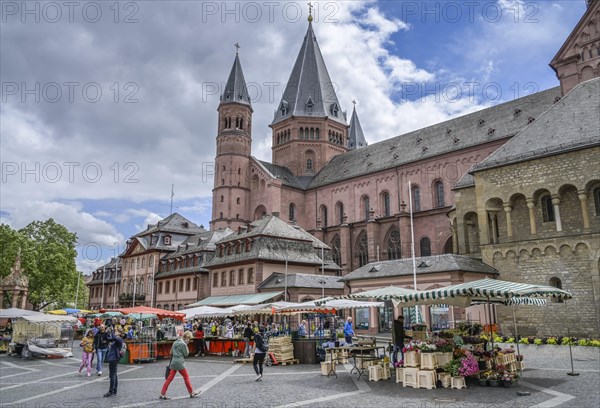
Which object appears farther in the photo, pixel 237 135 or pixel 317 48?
pixel 317 48

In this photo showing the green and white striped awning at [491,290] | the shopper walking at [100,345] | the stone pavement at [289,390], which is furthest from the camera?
the shopper walking at [100,345]

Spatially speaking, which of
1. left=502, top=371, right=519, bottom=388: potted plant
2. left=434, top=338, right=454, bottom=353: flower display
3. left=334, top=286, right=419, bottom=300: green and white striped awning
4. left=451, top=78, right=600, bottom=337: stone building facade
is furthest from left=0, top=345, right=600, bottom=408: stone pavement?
left=451, top=78, right=600, bottom=337: stone building facade

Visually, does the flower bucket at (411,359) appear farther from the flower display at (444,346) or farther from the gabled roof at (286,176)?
the gabled roof at (286,176)

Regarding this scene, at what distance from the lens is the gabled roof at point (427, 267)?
2967 cm

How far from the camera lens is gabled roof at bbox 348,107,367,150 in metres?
99.2

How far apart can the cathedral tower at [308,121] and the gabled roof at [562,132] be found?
42.7 meters

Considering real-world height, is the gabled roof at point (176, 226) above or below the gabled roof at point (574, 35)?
below

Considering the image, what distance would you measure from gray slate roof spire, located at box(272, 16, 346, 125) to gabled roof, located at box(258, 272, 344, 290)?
35606 millimetres

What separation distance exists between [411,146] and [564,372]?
41.8 metres

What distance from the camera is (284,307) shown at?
2503 centimetres

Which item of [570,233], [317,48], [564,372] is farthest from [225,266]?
[317,48]

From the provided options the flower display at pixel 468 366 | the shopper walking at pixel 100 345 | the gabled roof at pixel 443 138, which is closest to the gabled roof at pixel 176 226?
the gabled roof at pixel 443 138

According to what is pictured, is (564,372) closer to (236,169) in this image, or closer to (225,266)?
(225,266)

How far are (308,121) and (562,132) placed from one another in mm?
47801
